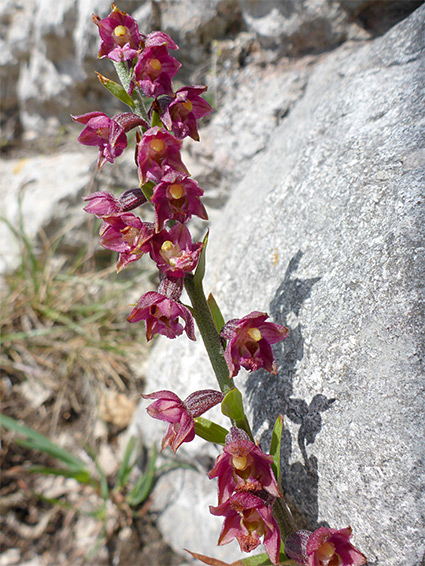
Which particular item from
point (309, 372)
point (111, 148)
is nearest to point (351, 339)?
point (309, 372)

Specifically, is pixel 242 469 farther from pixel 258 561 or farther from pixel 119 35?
pixel 119 35

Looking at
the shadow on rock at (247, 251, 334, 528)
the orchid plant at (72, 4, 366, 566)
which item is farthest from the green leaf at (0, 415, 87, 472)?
the orchid plant at (72, 4, 366, 566)

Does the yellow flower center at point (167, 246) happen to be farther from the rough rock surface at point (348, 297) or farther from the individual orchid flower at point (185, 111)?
the rough rock surface at point (348, 297)

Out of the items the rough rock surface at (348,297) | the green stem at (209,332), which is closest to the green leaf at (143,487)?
the rough rock surface at (348,297)

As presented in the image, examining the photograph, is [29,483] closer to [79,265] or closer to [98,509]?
[98,509]

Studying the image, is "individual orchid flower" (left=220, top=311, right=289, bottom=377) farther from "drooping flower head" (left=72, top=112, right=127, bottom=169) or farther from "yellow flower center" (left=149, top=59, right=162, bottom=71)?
"yellow flower center" (left=149, top=59, right=162, bottom=71)

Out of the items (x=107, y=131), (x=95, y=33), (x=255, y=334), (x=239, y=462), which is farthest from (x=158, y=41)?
(x=95, y=33)
